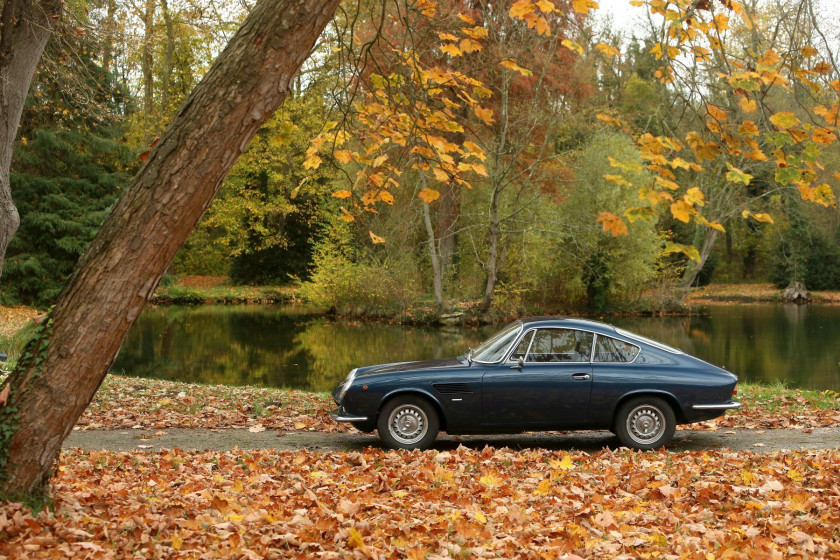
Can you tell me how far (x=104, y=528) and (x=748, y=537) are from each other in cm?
389

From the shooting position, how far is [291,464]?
307 inches

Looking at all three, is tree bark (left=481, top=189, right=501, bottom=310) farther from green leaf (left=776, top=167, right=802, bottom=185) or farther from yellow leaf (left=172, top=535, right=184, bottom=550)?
yellow leaf (left=172, top=535, right=184, bottom=550)

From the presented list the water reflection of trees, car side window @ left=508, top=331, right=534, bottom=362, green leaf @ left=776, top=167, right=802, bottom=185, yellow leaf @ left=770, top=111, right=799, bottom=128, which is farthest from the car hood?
the water reflection of trees

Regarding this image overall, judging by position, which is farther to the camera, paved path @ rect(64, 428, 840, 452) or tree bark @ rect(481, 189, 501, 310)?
tree bark @ rect(481, 189, 501, 310)

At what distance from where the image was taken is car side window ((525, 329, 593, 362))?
30.9 ft

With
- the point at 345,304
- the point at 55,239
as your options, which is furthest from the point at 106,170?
the point at 345,304

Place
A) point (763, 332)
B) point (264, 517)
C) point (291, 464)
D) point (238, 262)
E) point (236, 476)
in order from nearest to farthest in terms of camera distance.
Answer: point (264, 517), point (236, 476), point (291, 464), point (763, 332), point (238, 262)

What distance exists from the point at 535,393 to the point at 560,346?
2.21ft

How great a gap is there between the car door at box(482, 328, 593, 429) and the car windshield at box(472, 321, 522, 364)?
0.12 metres

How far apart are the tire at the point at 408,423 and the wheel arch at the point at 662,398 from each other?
2.09 metres

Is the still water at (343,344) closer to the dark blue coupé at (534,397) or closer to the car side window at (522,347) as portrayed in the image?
the dark blue coupé at (534,397)

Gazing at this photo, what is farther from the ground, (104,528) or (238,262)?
(238,262)

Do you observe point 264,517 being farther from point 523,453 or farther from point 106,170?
point 106,170

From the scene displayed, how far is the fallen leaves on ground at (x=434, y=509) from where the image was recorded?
469 centimetres
